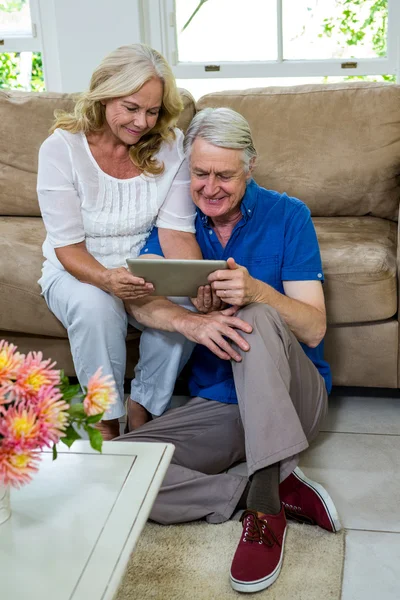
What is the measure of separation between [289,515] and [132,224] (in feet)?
2.69

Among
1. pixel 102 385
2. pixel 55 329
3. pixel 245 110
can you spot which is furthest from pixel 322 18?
pixel 102 385

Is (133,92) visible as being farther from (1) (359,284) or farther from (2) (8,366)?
(2) (8,366)

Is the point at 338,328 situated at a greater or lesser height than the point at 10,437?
lesser

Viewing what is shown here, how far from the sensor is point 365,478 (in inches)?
73.7

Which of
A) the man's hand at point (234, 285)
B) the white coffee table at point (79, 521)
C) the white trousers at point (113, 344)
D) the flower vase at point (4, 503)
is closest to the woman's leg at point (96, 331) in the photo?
the white trousers at point (113, 344)

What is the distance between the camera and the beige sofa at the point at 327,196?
2.12 metres

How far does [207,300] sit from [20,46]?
2410 mm

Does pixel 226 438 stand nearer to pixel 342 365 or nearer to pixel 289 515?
pixel 289 515

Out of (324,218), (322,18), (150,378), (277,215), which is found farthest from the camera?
(322,18)

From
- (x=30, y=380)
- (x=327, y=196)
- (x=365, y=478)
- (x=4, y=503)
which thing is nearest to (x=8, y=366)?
(x=30, y=380)

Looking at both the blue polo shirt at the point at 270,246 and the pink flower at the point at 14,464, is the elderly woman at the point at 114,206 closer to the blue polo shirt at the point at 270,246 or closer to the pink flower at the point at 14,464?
the blue polo shirt at the point at 270,246

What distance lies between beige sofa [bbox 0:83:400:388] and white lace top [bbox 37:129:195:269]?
26 cm

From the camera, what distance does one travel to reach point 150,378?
200cm

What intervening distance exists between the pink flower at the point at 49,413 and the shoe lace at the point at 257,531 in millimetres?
662
